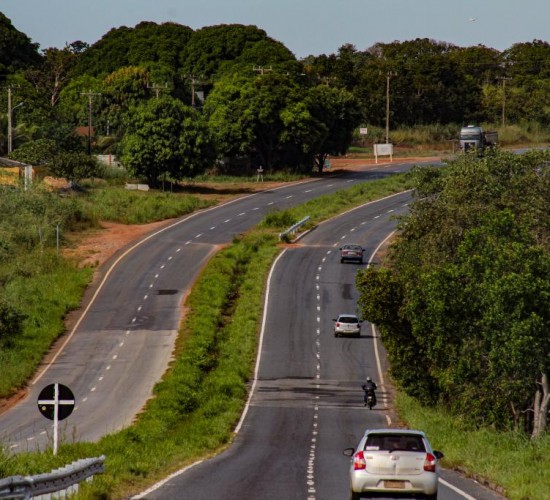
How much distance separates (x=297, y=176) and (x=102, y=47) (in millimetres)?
60666

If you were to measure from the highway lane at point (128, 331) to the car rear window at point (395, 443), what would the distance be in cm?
1461

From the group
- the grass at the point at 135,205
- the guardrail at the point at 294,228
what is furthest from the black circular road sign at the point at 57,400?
the grass at the point at 135,205

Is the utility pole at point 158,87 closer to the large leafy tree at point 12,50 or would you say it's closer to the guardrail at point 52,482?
the large leafy tree at point 12,50

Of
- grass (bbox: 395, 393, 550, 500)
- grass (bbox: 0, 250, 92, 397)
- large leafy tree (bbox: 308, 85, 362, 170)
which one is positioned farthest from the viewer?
large leafy tree (bbox: 308, 85, 362, 170)

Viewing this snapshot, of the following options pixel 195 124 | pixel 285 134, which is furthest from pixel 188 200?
pixel 285 134

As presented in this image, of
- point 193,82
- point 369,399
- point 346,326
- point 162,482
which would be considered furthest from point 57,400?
point 193,82

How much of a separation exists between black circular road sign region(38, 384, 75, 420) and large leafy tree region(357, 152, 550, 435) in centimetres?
1763

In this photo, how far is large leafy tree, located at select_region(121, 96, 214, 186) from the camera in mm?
120938

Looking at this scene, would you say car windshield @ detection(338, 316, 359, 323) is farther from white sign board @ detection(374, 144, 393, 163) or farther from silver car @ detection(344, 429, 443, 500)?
white sign board @ detection(374, 144, 393, 163)

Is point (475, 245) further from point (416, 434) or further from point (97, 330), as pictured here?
point (97, 330)

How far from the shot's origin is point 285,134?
438 feet

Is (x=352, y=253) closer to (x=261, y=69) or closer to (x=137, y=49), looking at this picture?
(x=261, y=69)

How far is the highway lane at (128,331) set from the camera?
175 ft

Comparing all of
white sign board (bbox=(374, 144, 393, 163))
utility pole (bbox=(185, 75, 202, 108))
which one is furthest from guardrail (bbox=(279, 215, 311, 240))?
white sign board (bbox=(374, 144, 393, 163))
